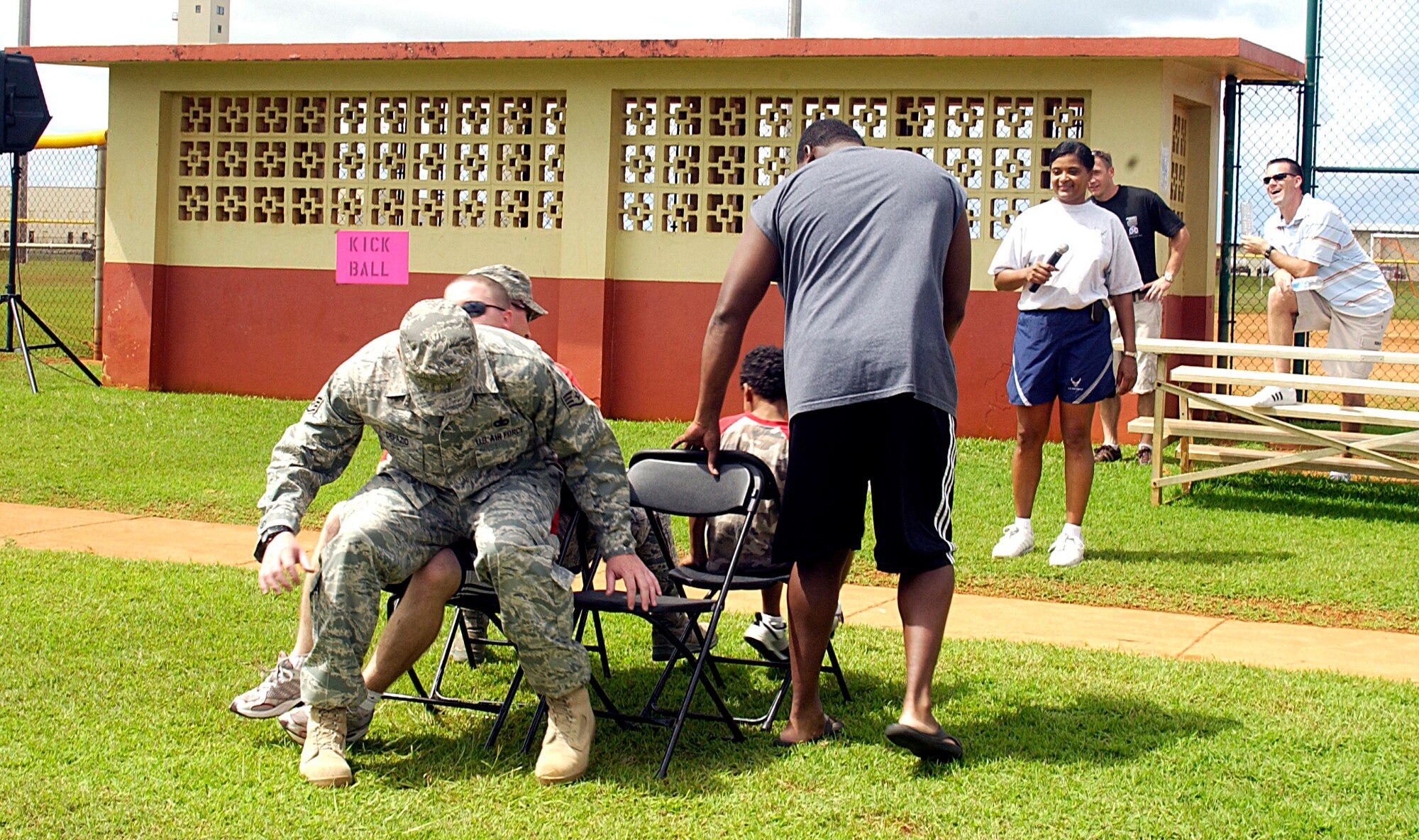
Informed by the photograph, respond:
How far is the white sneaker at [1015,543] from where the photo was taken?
7.21 meters

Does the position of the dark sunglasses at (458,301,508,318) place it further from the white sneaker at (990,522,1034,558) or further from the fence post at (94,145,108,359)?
the fence post at (94,145,108,359)

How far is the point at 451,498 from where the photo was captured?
4.38m

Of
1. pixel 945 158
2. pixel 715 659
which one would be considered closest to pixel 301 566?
pixel 715 659

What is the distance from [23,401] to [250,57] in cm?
315

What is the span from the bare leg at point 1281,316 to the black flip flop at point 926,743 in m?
6.62

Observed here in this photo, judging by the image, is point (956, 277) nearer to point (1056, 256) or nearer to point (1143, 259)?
point (1056, 256)

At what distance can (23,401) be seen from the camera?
38.0 ft

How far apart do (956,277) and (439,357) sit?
1507 millimetres

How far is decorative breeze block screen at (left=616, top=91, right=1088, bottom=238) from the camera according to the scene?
11.0 meters

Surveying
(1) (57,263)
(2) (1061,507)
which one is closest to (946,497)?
(2) (1061,507)

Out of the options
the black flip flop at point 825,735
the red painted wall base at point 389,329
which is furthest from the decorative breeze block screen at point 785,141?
the black flip flop at point 825,735

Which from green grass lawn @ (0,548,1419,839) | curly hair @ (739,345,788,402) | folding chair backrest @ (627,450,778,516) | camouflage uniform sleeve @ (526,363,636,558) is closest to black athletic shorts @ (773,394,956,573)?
folding chair backrest @ (627,450,778,516)

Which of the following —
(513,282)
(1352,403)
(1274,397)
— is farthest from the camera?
(1352,403)

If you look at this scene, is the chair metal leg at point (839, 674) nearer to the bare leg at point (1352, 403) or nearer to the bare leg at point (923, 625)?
the bare leg at point (923, 625)
